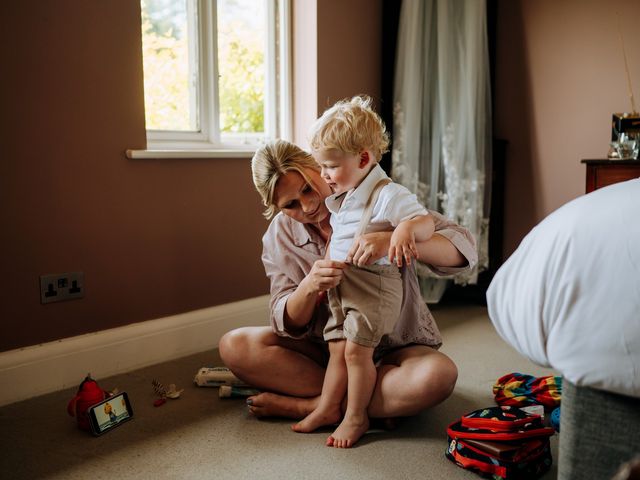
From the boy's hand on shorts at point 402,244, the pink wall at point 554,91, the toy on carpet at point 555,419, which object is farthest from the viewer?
the pink wall at point 554,91

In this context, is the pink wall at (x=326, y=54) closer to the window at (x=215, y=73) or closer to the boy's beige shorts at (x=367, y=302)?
the window at (x=215, y=73)

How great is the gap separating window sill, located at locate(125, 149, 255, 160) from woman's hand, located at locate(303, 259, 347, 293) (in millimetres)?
944

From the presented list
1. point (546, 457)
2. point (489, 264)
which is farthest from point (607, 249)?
point (489, 264)

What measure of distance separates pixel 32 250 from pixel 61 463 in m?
0.73

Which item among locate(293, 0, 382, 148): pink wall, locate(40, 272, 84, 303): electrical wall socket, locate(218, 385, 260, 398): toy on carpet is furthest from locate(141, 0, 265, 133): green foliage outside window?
locate(218, 385, 260, 398): toy on carpet

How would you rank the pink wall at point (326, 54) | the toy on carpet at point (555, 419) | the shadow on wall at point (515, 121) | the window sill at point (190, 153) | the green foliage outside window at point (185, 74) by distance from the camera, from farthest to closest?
1. the shadow on wall at point (515, 121)
2. the pink wall at point (326, 54)
3. the green foliage outside window at point (185, 74)
4. the window sill at point (190, 153)
5. the toy on carpet at point (555, 419)

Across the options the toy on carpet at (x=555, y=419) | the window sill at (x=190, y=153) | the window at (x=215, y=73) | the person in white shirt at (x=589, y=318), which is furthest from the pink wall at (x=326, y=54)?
the person in white shirt at (x=589, y=318)

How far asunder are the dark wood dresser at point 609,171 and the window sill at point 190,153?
1374 millimetres

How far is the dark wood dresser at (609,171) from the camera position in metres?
2.48

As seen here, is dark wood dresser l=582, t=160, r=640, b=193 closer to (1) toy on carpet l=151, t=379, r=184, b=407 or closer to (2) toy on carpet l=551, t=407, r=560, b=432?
(2) toy on carpet l=551, t=407, r=560, b=432

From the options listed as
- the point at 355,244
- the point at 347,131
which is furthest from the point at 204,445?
the point at 347,131

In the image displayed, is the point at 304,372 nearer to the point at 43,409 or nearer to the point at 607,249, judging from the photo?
the point at 43,409

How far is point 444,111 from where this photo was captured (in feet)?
10.2

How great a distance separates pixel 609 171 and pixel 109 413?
2.03 m
